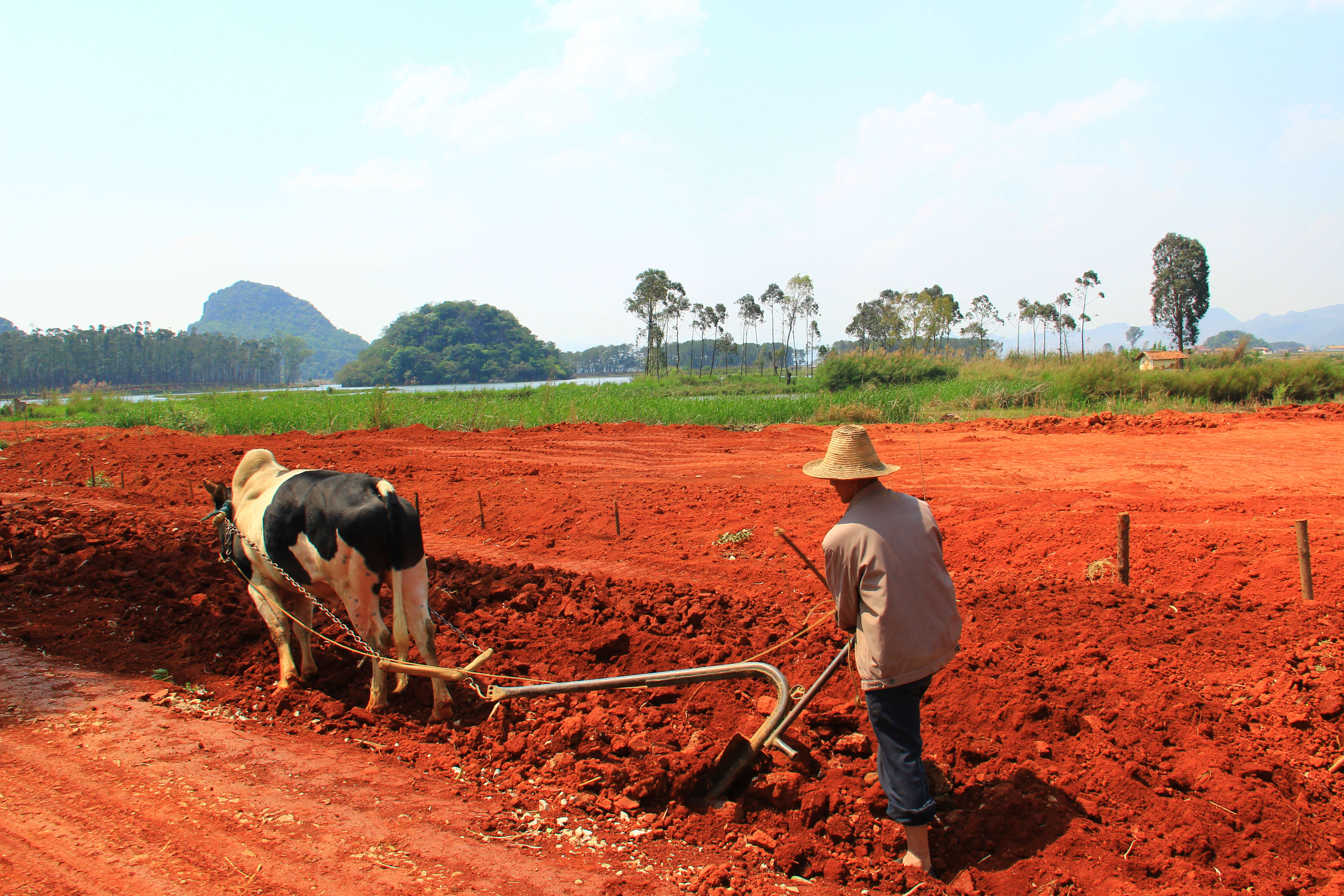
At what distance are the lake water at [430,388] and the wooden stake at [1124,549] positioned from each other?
18999mm

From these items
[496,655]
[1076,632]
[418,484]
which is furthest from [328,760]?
[418,484]

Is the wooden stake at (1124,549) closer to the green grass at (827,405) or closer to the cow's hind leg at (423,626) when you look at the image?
the cow's hind leg at (423,626)

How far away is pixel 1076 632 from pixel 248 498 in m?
5.80

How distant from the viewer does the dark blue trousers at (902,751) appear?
2.99m

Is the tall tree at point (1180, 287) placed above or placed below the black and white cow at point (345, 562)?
above

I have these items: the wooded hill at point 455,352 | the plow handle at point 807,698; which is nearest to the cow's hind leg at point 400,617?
the plow handle at point 807,698

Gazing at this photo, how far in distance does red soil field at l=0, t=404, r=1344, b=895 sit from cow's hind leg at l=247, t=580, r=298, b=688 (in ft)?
0.53

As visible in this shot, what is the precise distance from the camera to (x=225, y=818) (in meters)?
3.13

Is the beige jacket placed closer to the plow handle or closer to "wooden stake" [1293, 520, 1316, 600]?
the plow handle

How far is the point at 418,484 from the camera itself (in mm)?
11734

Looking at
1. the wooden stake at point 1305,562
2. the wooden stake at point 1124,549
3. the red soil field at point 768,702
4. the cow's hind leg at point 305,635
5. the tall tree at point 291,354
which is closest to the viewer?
the red soil field at point 768,702

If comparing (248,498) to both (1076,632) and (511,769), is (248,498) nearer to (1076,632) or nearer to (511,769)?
(511,769)

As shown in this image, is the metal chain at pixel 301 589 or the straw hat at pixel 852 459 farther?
the metal chain at pixel 301 589

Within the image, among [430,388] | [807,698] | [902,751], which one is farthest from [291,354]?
[902,751]
